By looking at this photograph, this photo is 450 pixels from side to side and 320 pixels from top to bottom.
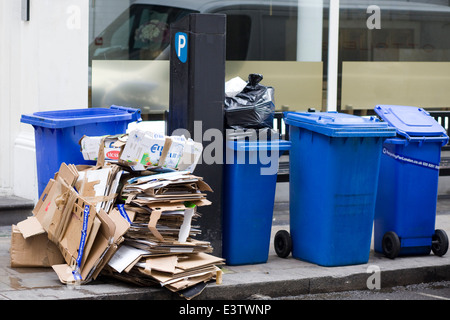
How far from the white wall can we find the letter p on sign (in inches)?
79.0

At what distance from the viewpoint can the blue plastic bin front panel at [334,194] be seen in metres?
6.36

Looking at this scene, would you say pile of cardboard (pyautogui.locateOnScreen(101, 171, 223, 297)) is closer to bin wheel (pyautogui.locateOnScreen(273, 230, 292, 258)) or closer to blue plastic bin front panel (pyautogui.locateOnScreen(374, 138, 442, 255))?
bin wheel (pyautogui.locateOnScreen(273, 230, 292, 258))

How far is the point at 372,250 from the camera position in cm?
723

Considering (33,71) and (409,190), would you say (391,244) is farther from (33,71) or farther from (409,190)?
(33,71)

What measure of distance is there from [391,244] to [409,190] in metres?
0.49

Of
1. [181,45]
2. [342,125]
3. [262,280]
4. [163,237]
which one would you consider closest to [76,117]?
[181,45]

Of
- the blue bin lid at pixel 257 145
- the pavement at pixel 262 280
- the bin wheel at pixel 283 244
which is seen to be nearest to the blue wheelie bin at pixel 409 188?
the pavement at pixel 262 280

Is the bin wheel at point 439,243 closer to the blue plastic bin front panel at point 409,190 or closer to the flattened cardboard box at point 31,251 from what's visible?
the blue plastic bin front panel at point 409,190

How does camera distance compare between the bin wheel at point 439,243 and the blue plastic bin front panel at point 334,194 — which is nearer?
the blue plastic bin front panel at point 334,194

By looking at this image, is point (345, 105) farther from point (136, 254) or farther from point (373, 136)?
point (136, 254)

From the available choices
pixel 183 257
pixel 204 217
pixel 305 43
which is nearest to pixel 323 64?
pixel 305 43

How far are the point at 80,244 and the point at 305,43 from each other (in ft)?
16.1

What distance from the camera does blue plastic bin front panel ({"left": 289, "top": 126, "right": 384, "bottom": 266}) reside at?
6355 millimetres
